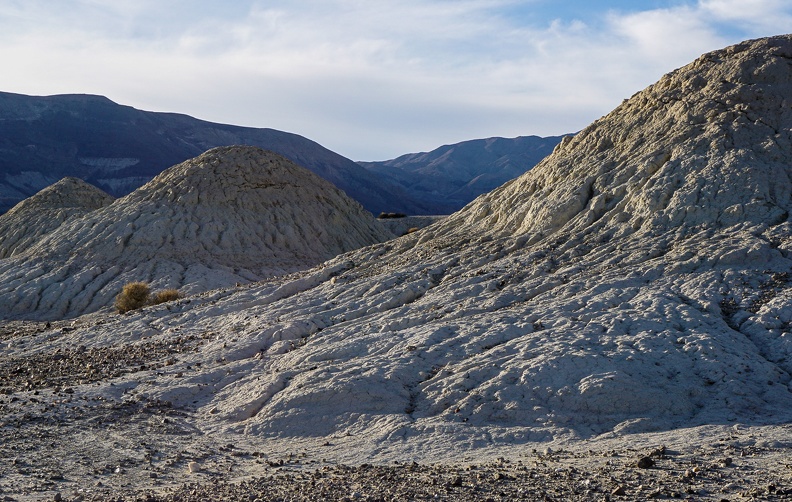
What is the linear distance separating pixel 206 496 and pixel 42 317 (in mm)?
20845

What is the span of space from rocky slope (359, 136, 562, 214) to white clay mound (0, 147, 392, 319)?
83659mm

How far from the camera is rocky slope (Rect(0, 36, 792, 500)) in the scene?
10.1 meters

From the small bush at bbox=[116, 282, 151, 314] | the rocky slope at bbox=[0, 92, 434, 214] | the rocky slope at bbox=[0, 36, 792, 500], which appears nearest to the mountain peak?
the rocky slope at bbox=[0, 36, 792, 500]

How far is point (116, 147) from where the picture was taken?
108m

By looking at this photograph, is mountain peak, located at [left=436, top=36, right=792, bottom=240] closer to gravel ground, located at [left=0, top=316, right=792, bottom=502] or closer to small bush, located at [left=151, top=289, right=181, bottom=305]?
gravel ground, located at [left=0, top=316, right=792, bottom=502]

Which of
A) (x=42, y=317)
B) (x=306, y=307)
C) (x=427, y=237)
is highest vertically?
(x=427, y=237)

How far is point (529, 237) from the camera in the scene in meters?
17.1

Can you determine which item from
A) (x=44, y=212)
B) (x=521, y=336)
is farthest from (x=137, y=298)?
(x=44, y=212)

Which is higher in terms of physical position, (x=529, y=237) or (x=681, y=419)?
(x=529, y=237)

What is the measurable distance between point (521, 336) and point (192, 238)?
783 inches

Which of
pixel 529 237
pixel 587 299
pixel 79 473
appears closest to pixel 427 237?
pixel 529 237

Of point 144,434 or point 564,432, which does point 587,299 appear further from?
point 144,434

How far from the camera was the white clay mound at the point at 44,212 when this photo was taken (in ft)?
120

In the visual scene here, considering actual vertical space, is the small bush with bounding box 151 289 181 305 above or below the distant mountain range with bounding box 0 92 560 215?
below
